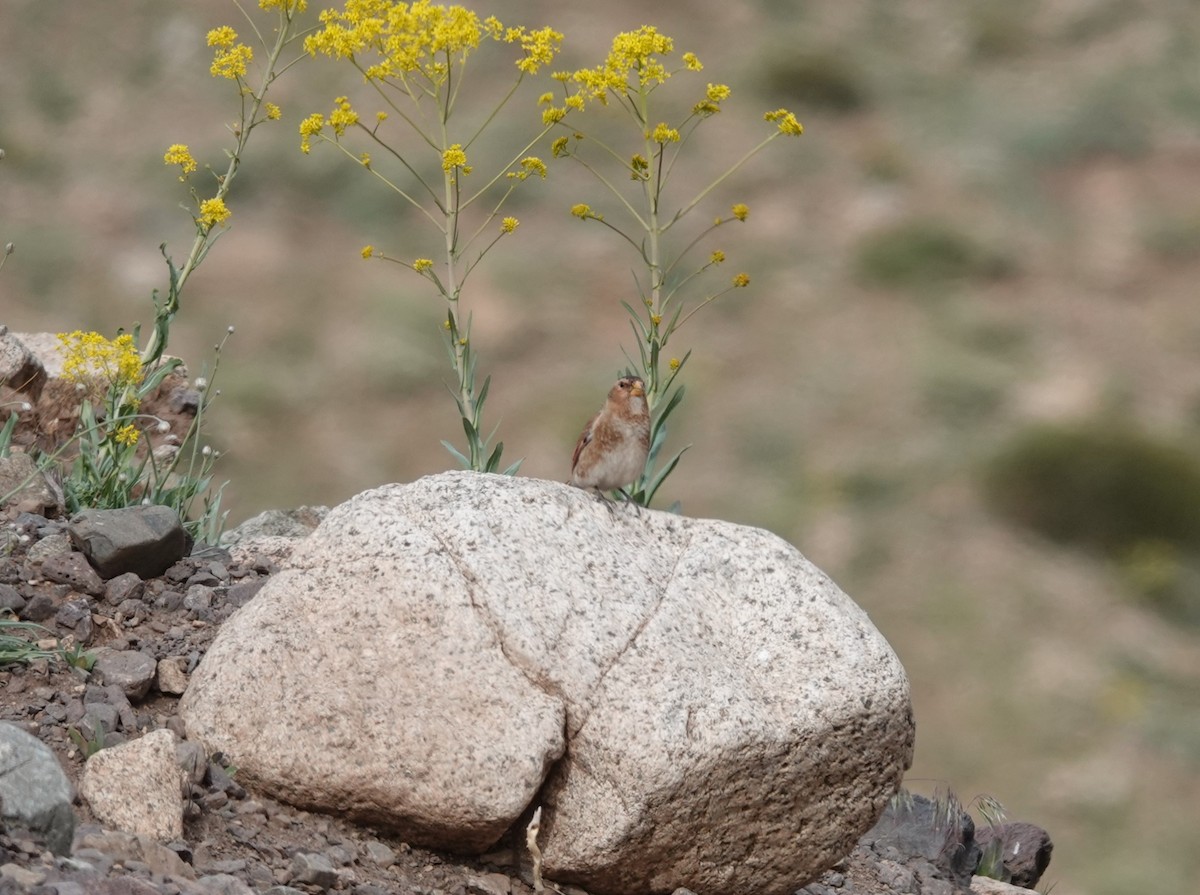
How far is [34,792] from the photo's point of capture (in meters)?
4.57

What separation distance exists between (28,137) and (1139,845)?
2606 centimetres

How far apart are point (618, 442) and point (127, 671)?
2070mm

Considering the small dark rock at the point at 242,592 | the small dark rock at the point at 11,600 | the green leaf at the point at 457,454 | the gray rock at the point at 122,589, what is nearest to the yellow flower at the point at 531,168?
the green leaf at the point at 457,454

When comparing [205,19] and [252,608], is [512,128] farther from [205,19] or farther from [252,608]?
[252,608]

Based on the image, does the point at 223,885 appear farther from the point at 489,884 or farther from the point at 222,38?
the point at 222,38

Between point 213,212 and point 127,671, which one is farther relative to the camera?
point 213,212

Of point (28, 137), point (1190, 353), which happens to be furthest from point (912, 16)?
point (28, 137)

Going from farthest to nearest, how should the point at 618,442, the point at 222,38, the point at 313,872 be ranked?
the point at 222,38 → the point at 618,442 → the point at 313,872

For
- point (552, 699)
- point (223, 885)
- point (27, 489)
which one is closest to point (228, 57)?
point (27, 489)

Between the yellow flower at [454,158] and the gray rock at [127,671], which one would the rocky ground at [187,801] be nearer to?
the gray rock at [127,671]

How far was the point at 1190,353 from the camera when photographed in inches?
1249

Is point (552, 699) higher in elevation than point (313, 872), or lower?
higher

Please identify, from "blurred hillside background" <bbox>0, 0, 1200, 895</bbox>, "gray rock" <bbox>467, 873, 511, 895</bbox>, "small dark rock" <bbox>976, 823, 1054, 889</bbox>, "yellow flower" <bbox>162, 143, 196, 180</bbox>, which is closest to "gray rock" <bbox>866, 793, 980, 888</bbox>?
"small dark rock" <bbox>976, 823, 1054, 889</bbox>

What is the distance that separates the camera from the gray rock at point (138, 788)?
16.3 ft
